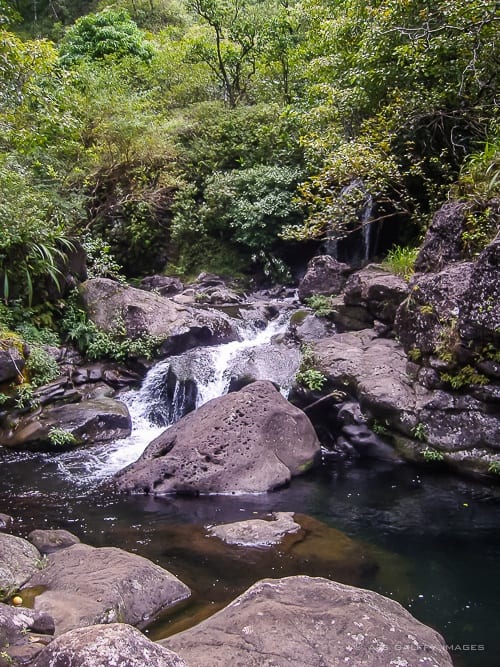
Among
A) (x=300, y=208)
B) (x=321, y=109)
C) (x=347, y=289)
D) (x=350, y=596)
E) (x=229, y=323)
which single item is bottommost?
(x=350, y=596)

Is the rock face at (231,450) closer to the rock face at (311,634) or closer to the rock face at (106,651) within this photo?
the rock face at (311,634)

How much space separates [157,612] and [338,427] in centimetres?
510

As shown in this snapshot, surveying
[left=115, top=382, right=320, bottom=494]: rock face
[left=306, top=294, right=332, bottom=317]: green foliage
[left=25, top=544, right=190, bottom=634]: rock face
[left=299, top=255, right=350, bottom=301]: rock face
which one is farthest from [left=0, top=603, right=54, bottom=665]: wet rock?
[left=299, top=255, right=350, bottom=301]: rock face

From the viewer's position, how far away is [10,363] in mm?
9758

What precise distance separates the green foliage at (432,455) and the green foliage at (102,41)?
71.8ft

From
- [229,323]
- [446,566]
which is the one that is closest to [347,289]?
Result: [229,323]

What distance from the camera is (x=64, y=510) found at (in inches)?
281

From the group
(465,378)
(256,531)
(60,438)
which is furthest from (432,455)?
(60,438)

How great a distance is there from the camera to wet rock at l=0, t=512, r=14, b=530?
645 cm

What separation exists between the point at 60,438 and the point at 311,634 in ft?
21.5

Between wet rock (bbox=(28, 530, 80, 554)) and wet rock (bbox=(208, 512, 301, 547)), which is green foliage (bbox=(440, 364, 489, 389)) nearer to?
wet rock (bbox=(208, 512, 301, 547))

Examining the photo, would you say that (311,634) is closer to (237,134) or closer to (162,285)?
(162,285)

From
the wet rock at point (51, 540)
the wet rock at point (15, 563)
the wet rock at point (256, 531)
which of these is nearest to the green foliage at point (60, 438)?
the wet rock at point (51, 540)

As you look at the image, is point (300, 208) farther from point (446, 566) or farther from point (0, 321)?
point (446, 566)
